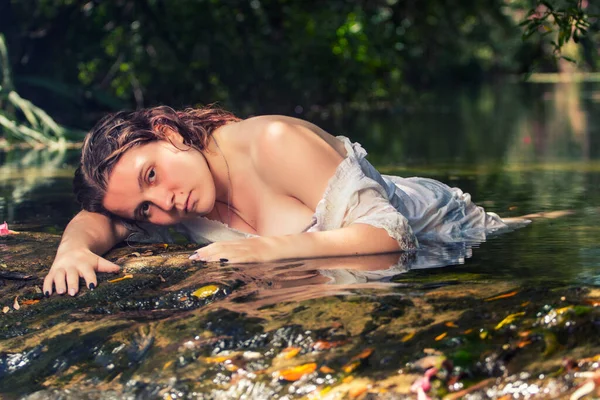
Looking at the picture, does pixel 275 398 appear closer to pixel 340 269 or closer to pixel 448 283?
pixel 448 283

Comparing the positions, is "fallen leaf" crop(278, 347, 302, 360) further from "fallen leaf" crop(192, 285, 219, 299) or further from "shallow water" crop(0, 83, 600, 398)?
"fallen leaf" crop(192, 285, 219, 299)

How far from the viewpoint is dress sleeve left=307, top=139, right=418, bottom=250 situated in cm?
434

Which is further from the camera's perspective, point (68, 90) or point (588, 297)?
point (68, 90)

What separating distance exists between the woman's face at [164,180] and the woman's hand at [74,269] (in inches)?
12.5

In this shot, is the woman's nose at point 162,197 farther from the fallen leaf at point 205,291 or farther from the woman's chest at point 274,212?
the fallen leaf at point 205,291

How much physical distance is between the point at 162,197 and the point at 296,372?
1.64 metres

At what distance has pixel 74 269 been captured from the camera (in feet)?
13.4

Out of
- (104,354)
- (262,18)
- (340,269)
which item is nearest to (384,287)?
(340,269)

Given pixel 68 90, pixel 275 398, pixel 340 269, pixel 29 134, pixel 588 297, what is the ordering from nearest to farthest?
pixel 275 398, pixel 588 297, pixel 340 269, pixel 29 134, pixel 68 90

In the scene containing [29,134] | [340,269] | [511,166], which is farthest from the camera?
[29,134]

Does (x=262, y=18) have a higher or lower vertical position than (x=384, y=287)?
higher

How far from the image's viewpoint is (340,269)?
4098 mm

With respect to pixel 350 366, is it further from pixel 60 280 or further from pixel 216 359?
pixel 60 280

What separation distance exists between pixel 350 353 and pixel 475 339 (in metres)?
0.34
